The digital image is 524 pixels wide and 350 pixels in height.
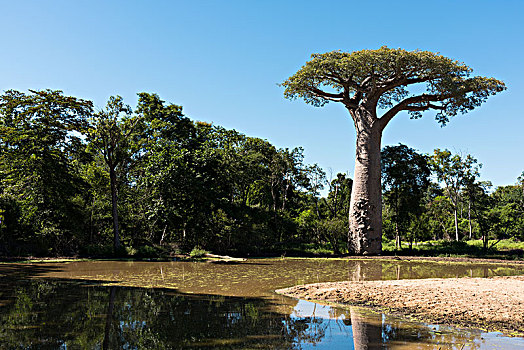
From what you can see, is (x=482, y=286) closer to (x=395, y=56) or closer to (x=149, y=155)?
(x=395, y=56)

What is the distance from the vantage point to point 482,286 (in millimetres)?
7930

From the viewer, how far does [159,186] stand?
18938 millimetres

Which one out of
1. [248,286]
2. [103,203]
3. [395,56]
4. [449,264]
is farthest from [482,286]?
[103,203]

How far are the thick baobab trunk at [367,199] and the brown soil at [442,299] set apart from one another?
1220 cm

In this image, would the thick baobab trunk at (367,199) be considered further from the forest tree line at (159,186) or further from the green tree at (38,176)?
the green tree at (38,176)

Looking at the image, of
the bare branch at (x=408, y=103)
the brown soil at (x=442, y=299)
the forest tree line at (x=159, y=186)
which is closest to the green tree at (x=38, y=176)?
the forest tree line at (x=159, y=186)

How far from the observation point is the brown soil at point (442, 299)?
5.48 meters

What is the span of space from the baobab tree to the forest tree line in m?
2.46

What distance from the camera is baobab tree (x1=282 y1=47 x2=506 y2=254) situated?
19.3m

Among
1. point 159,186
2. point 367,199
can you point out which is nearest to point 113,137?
point 159,186

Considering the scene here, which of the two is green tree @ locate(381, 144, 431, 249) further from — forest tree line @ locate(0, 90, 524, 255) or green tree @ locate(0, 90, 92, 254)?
green tree @ locate(0, 90, 92, 254)

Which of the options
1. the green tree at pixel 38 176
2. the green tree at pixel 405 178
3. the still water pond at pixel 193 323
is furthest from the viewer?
the green tree at pixel 405 178

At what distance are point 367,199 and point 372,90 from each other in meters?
6.06

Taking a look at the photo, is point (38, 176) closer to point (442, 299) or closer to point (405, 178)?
point (442, 299)
